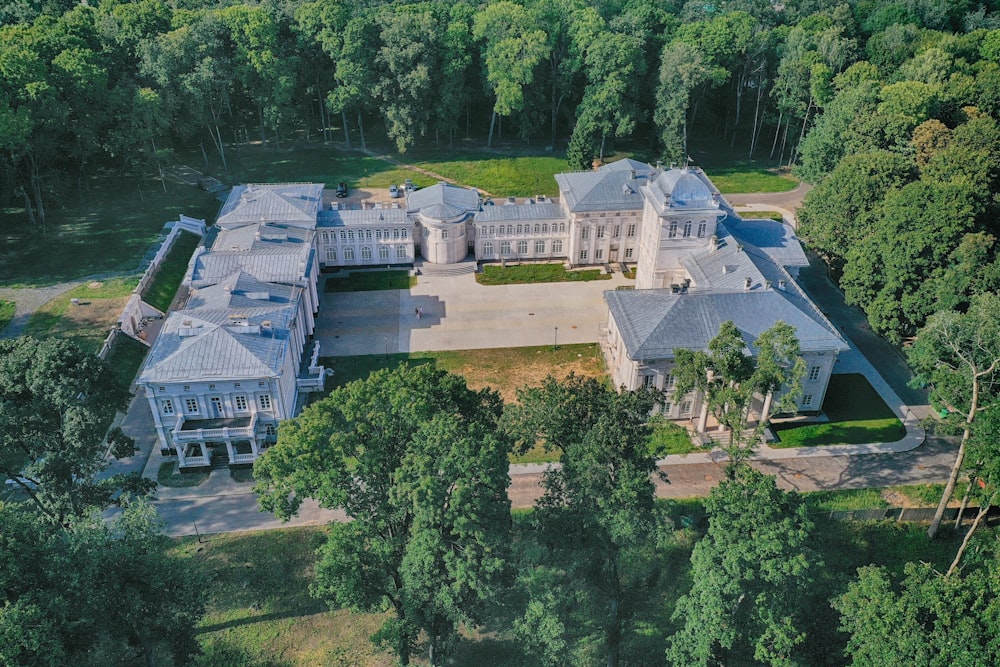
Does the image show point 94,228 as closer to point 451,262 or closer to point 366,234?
point 366,234

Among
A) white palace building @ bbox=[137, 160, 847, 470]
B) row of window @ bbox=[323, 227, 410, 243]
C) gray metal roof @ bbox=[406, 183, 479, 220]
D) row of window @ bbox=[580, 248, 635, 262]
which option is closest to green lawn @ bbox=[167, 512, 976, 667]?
white palace building @ bbox=[137, 160, 847, 470]

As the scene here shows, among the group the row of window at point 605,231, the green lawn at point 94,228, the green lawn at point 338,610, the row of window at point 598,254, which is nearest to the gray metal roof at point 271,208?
the green lawn at point 94,228

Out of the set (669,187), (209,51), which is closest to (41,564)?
(669,187)

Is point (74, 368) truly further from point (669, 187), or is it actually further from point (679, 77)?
point (679, 77)

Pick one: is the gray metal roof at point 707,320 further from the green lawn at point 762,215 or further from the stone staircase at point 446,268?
the green lawn at point 762,215

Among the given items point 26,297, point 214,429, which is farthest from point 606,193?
point 26,297

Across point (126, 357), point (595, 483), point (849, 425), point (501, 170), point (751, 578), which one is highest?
point (595, 483)

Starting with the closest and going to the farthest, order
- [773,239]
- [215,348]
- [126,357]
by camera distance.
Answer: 1. [215,348]
2. [126,357]
3. [773,239]
